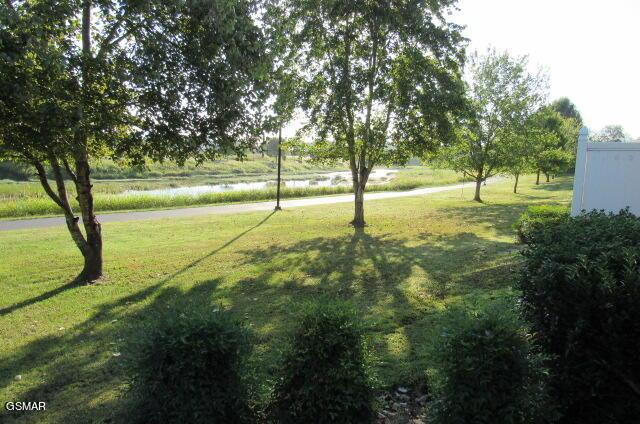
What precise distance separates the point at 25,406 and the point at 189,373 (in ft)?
8.39

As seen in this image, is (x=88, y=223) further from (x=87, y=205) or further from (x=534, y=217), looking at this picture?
(x=534, y=217)

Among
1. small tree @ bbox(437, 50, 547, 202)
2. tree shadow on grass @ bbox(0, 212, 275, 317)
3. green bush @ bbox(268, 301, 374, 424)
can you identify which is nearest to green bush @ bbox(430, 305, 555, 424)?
green bush @ bbox(268, 301, 374, 424)

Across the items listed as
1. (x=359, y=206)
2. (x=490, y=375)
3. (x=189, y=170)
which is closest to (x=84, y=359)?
(x=490, y=375)

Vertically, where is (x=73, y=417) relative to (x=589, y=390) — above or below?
below

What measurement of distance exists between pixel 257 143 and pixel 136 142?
187cm

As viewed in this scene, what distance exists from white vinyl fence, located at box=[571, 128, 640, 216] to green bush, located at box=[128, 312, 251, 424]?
20.0 ft

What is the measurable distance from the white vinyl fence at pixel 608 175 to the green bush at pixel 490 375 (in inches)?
190

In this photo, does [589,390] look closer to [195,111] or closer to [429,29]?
[195,111]

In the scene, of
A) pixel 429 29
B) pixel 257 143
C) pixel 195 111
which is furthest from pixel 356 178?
pixel 195 111

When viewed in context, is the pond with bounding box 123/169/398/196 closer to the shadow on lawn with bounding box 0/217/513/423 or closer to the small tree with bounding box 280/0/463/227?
the small tree with bounding box 280/0/463/227

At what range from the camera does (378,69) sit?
13.6m

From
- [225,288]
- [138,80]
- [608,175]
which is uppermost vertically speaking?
[138,80]

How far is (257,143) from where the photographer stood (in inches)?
258

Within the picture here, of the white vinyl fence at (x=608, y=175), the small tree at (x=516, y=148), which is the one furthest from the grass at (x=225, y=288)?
the small tree at (x=516, y=148)
